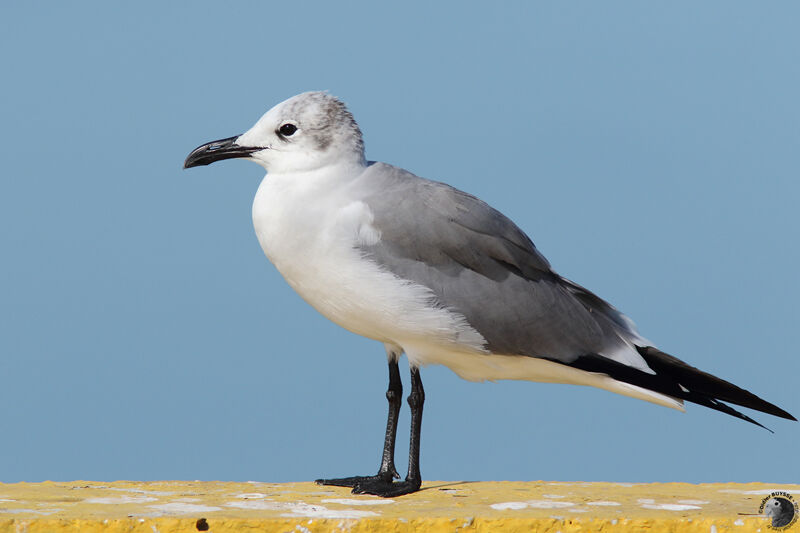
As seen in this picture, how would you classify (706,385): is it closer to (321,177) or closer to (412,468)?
(412,468)

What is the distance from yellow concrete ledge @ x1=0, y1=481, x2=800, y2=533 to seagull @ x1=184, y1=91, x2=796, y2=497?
0.41m

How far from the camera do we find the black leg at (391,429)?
20.3 ft

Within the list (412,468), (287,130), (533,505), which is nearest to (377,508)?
(412,468)

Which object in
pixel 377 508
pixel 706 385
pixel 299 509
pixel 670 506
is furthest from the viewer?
pixel 706 385

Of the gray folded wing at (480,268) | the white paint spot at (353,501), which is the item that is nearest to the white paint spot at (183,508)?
the white paint spot at (353,501)

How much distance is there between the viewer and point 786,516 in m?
5.32

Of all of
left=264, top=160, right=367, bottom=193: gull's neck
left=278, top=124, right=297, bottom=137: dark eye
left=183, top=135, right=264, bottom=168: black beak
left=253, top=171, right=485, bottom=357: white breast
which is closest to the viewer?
left=253, top=171, right=485, bottom=357: white breast

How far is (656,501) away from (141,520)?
2407 mm

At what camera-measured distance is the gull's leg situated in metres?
6.01

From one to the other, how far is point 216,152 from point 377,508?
1952mm

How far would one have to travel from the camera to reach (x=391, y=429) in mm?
6246

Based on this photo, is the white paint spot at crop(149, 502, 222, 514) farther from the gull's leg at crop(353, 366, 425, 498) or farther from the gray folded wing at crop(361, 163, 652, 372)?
the gray folded wing at crop(361, 163, 652, 372)

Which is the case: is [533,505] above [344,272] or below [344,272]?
below

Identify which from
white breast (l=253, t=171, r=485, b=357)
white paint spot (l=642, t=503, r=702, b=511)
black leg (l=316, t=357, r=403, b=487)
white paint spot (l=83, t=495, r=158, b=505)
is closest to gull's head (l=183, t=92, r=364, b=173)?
white breast (l=253, t=171, r=485, b=357)
